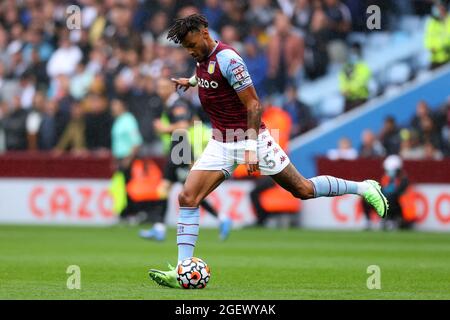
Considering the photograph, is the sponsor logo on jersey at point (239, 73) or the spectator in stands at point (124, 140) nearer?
the sponsor logo on jersey at point (239, 73)

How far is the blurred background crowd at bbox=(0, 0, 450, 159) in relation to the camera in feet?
70.7

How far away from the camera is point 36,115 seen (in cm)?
2402

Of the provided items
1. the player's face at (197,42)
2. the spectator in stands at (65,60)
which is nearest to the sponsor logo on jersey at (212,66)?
the player's face at (197,42)

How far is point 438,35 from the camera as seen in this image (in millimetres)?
21422

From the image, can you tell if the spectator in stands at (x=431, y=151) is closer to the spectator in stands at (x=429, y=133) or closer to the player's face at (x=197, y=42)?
the spectator in stands at (x=429, y=133)

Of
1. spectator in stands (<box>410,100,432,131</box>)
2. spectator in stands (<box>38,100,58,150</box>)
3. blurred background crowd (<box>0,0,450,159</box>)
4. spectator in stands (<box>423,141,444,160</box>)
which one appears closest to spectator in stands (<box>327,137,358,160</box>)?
blurred background crowd (<box>0,0,450,159</box>)

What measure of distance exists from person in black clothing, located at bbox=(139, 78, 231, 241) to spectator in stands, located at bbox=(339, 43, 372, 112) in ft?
18.4

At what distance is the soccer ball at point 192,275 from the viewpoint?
984cm

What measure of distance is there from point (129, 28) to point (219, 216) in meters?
8.92

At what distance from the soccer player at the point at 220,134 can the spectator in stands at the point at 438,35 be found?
11.6m

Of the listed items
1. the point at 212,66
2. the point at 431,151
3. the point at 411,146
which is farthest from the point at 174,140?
the point at 212,66
